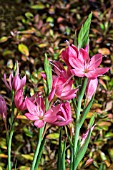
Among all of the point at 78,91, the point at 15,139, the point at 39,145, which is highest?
the point at 78,91

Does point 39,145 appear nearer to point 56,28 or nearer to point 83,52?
point 83,52

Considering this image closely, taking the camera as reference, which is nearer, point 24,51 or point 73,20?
point 24,51

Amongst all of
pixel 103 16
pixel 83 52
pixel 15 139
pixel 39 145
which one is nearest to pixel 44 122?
pixel 39 145

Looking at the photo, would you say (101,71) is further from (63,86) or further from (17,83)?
(17,83)

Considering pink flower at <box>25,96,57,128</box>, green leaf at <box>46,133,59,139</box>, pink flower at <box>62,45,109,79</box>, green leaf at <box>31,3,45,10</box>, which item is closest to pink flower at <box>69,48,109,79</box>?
pink flower at <box>62,45,109,79</box>

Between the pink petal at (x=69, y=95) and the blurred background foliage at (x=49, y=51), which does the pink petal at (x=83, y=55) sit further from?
the blurred background foliage at (x=49, y=51)

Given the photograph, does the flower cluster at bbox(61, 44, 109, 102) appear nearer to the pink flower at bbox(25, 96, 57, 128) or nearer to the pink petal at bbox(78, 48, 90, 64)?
the pink petal at bbox(78, 48, 90, 64)
